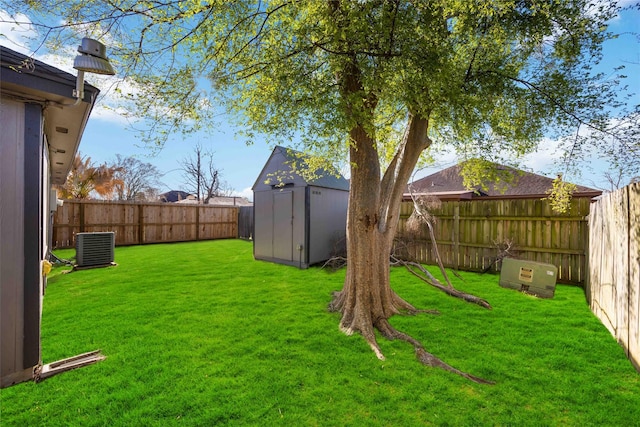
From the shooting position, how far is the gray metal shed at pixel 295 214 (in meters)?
7.34

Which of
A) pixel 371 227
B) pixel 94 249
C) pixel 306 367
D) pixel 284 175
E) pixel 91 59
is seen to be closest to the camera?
pixel 91 59

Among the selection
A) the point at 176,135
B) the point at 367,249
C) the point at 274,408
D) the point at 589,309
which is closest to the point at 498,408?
the point at 274,408

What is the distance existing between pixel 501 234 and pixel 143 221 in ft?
41.7

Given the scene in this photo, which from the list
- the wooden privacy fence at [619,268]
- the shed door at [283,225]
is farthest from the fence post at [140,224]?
the wooden privacy fence at [619,268]

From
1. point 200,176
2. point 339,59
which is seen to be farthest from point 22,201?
point 200,176

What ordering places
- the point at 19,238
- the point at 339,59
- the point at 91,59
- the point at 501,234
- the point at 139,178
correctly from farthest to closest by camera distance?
the point at 139,178 < the point at 501,234 < the point at 339,59 < the point at 19,238 < the point at 91,59

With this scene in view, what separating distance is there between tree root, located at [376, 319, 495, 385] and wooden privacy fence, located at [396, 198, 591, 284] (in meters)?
4.37

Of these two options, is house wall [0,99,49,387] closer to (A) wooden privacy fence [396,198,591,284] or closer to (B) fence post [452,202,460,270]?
(A) wooden privacy fence [396,198,591,284]

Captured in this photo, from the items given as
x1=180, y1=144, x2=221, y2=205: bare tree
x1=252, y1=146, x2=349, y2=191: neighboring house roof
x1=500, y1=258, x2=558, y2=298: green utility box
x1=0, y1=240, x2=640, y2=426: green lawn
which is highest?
x1=180, y1=144, x2=221, y2=205: bare tree

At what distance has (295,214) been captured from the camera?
7496 millimetres

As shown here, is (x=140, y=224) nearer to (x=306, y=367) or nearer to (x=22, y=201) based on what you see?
(x=22, y=201)

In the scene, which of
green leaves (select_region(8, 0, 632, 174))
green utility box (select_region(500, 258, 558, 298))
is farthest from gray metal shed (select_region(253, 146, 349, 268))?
green utility box (select_region(500, 258, 558, 298))

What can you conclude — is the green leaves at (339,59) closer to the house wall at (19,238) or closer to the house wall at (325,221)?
the house wall at (19,238)

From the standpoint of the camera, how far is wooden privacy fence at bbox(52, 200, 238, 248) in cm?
1020
